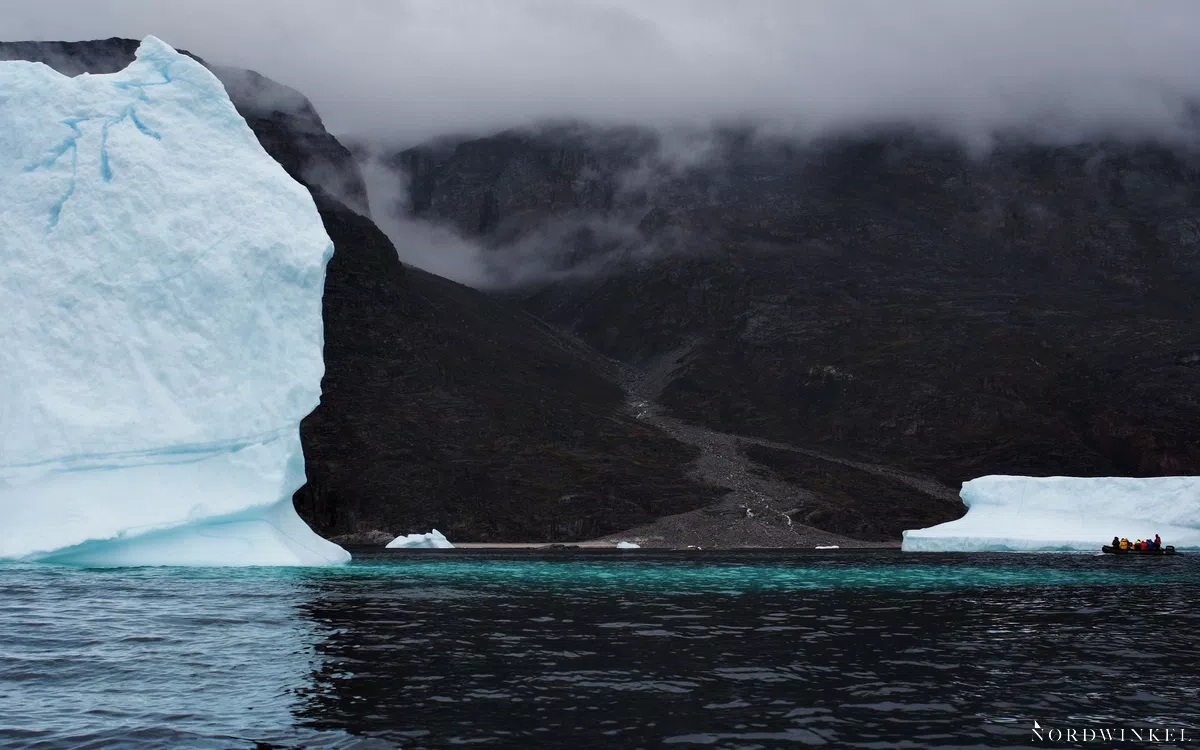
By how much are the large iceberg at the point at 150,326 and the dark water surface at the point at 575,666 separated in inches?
215

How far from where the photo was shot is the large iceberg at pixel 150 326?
42.4m

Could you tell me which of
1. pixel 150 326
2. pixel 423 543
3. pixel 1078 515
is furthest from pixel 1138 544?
pixel 423 543

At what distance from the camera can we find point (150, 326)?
47156mm

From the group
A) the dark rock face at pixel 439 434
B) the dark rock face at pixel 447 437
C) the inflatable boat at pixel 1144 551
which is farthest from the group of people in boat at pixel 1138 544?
the dark rock face at pixel 447 437

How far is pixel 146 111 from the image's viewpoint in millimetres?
53531

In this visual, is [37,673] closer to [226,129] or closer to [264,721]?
[264,721]

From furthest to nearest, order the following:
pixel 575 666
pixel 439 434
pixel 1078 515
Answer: pixel 439 434 < pixel 1078 515 < pixel 575 666

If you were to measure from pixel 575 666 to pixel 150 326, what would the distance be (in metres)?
34.8

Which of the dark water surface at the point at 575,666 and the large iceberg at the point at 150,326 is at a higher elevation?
the large iceberg at the point at 150,326

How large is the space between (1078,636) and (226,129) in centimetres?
4820

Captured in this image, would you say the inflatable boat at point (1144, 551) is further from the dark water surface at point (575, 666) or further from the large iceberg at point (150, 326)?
the large iceberg at point (150, 326)

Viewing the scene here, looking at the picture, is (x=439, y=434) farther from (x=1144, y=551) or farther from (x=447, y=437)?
(x=1144, y=551)

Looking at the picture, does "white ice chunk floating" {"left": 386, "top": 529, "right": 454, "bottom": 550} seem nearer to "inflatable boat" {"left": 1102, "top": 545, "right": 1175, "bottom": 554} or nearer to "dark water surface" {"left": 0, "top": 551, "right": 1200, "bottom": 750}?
"inflatable boat" {"left": 1102, "top": 545, "right": 1175, "bottom": 554}

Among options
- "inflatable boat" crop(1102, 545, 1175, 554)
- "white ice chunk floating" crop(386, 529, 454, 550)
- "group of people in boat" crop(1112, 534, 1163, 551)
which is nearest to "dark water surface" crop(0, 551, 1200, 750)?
"inflatable boat" crop(1102, 545, 1175, 554)
